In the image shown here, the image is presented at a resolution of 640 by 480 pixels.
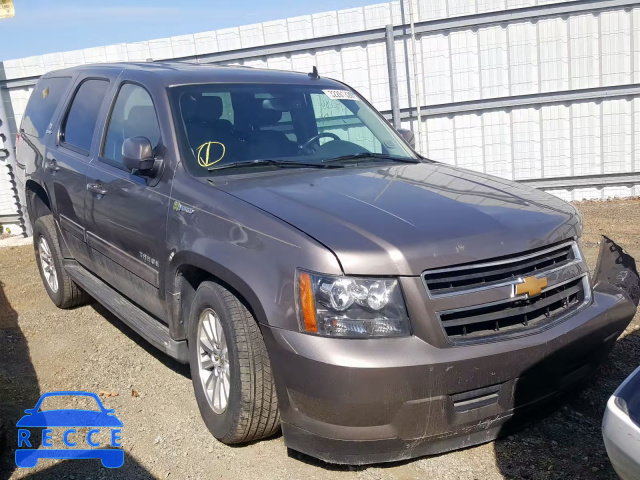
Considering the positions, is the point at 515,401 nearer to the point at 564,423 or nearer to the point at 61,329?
the point at 564,423

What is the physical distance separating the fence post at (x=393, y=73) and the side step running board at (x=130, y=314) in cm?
506

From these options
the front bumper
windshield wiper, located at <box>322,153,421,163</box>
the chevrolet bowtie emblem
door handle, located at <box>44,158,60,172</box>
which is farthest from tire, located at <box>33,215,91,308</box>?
the chevrolet bowtie emblem

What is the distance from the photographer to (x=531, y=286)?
2936 mm

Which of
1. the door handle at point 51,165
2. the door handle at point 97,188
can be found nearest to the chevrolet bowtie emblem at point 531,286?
the door handle at point 97,188

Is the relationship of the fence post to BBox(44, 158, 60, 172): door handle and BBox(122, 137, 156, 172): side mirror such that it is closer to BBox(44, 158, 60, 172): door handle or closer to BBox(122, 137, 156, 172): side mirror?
BBox(44, 158, 60, 172): door handle

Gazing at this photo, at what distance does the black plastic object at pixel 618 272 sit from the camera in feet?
11.7

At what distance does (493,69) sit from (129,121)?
5.92 m

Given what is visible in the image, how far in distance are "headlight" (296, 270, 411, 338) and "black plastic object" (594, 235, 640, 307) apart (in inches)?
58.9

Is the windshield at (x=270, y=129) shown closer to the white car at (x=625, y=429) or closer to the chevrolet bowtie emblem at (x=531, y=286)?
the chevrolet bowtie emblem at (x=531, y=286)

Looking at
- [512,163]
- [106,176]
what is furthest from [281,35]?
[106,176]

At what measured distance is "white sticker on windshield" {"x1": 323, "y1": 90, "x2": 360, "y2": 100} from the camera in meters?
4.75

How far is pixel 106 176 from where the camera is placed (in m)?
4.38

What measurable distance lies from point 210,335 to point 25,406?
1490mm

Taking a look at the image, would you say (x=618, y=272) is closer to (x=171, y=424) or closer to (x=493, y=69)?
(x=171, y=424)
